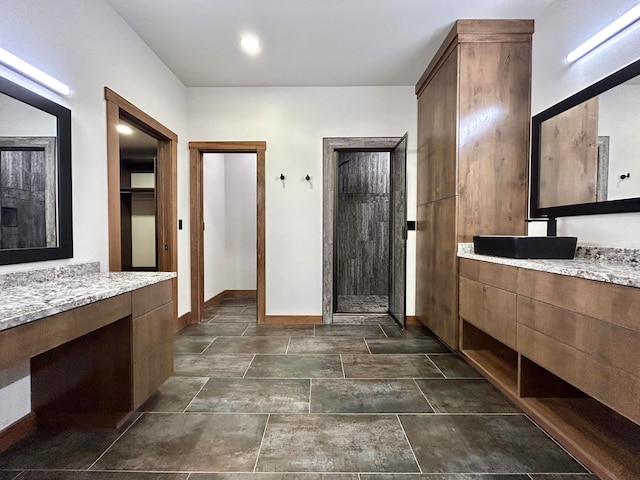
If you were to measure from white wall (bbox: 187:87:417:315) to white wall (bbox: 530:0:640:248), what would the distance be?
1358mm

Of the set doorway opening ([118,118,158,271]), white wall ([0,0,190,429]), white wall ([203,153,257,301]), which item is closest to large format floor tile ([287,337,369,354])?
white wall ([0,0,190,429])

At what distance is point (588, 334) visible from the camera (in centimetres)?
133

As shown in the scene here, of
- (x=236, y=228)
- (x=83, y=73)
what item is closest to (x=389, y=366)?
(x=83, y=73)

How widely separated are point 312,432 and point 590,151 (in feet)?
7.66

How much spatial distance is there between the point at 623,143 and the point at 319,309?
288cm

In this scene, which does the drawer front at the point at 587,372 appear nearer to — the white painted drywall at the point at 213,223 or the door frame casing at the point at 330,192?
the door frame casing at the point at 330,192

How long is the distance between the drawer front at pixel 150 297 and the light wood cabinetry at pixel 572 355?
2.15 metres

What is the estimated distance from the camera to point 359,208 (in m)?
5.06

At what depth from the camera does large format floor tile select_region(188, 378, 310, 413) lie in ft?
6.07

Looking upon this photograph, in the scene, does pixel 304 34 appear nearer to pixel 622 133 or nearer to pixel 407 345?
pixel 622 133

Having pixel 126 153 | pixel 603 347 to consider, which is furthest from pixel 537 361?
pixel 126 153

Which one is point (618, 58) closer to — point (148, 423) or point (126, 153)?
point (148, 423)

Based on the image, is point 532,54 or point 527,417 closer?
point 527,417

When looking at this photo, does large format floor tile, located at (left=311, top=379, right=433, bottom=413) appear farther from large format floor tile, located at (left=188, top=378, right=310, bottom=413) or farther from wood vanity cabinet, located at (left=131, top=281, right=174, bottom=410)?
wood vanity cabinet, located at (left=131, top=281, right=174, bottom=410)
